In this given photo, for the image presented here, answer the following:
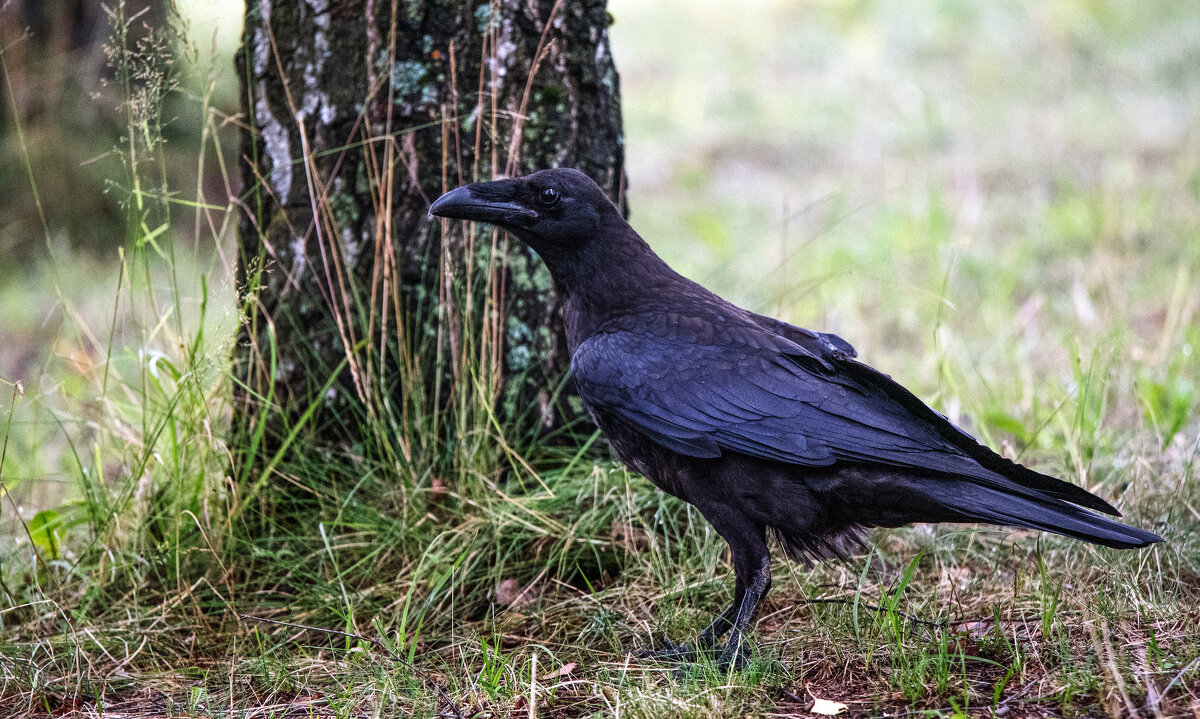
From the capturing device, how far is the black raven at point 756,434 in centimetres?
267

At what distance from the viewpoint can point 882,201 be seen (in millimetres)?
7191

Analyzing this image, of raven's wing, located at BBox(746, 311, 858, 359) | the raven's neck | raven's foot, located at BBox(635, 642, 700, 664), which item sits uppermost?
the raven's neck

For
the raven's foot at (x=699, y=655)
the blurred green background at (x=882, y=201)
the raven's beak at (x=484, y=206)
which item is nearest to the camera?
the raven's foot at (x=699, y=655)

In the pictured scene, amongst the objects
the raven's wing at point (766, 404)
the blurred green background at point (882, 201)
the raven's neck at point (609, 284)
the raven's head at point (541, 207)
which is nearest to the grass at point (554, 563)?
the blurred green background at point (882, 201)

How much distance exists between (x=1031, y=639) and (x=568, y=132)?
215 centimetres

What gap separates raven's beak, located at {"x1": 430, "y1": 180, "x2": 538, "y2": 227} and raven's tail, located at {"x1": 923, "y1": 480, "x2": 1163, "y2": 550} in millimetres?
1412

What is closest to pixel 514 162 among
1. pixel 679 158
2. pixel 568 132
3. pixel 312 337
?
pixel 568 132

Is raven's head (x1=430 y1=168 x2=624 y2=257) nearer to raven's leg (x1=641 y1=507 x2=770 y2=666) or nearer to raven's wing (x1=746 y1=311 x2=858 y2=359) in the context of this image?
raven's wing (x1=746 y1=311 x2=858 y2=359)

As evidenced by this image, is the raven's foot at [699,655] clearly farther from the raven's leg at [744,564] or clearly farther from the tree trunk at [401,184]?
the tree trunk at [401,184]

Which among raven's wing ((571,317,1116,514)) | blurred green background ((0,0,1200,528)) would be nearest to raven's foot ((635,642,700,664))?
raven's wing ((571,317,1116,514))

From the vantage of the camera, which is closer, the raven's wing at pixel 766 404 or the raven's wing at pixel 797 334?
the raven's wing at pixel 766 404

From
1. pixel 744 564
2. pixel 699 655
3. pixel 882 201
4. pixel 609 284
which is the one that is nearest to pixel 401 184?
pixel 609 284

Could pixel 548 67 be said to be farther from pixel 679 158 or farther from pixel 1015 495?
pixel 679 158

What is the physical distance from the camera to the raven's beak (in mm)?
3049
